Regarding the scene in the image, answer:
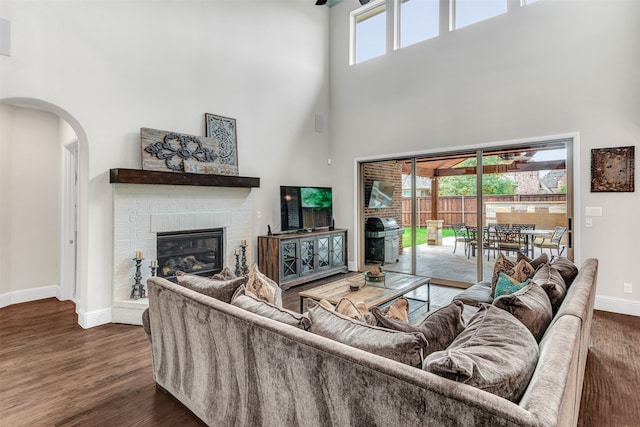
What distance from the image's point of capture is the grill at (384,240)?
19.6ft

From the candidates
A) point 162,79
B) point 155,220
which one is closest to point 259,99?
point 162,79

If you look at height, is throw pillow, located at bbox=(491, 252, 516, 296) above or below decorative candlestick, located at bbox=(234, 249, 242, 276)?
above

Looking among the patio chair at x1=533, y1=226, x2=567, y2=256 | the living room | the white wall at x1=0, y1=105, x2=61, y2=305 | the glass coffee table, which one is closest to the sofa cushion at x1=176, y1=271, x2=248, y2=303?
the glass coffee table

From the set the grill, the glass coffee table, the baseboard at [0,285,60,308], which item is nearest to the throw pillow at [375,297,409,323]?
the glass coffee table

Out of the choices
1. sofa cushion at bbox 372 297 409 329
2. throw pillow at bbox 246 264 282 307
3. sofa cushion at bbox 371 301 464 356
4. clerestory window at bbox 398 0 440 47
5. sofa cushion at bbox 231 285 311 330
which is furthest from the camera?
clerestory window at bbox 398 0 440 47

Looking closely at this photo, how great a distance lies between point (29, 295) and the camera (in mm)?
4414

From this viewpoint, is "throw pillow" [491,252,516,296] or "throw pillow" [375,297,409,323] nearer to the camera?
"throw pillow" [375,297,409,323]

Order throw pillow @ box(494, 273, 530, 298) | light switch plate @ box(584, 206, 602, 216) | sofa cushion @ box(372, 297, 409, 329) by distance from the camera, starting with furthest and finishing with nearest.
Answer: light switch plate @ box(584, 206, 602, 216) → throw pillow @ box(494, 273, 530, 298) → sofa cushion @ box(372, 297, 409, 329)

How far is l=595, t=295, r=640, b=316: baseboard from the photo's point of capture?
3859 mm

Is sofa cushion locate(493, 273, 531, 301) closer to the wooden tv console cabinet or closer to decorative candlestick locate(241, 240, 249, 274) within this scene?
the wooden tv console cabinet

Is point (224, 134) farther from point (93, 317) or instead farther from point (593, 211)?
point (593, 211)

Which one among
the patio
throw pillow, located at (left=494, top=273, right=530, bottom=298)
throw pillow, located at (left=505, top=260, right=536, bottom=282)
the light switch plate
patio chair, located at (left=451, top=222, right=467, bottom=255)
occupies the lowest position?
the patio

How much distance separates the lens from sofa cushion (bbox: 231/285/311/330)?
1.45 metres

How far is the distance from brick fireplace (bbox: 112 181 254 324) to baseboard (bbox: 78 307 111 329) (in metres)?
0.07
